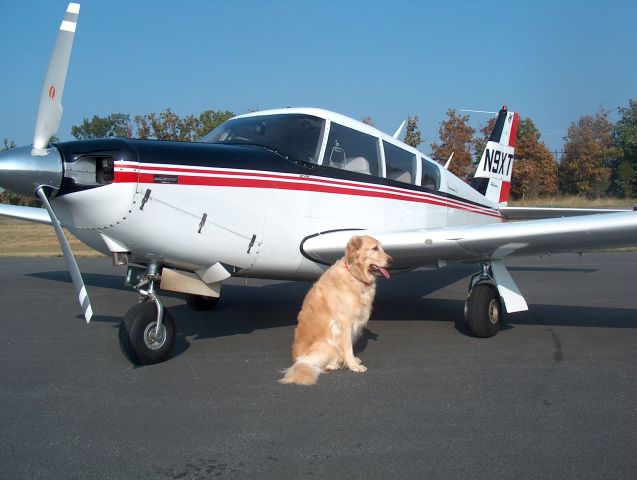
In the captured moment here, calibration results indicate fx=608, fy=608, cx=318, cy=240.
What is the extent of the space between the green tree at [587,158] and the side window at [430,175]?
3778cm

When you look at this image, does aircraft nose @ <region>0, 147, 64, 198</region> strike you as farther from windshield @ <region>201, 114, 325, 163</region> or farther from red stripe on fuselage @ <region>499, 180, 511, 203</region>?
red stripe on fuselage @ <region>499, 180, 511, 203</region>

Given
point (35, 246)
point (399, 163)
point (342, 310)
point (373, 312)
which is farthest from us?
point (35, 246)

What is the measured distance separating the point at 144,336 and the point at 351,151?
3085mm

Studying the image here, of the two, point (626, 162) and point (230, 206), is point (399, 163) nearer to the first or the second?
point (230, 206)

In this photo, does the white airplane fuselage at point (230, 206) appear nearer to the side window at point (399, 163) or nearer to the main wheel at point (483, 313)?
the side window at point (399, 163)

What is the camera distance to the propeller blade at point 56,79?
4883 millimetres

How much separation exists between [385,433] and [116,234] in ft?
8.96

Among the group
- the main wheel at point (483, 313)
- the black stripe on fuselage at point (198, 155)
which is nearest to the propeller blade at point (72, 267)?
the black stripe on fuselage at point (198, 155)

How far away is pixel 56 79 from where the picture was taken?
502cm

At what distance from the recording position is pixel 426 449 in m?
3.48

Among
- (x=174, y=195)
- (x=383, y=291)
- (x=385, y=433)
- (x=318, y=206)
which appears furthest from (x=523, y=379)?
(x=383, y=291)

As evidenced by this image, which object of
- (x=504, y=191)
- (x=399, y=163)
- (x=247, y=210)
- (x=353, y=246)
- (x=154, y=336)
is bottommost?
(x=154, y=336)

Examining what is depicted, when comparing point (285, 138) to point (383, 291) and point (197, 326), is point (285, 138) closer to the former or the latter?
point (197, 326)

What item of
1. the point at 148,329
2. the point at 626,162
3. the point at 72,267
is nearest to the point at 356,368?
the point at 148,329
